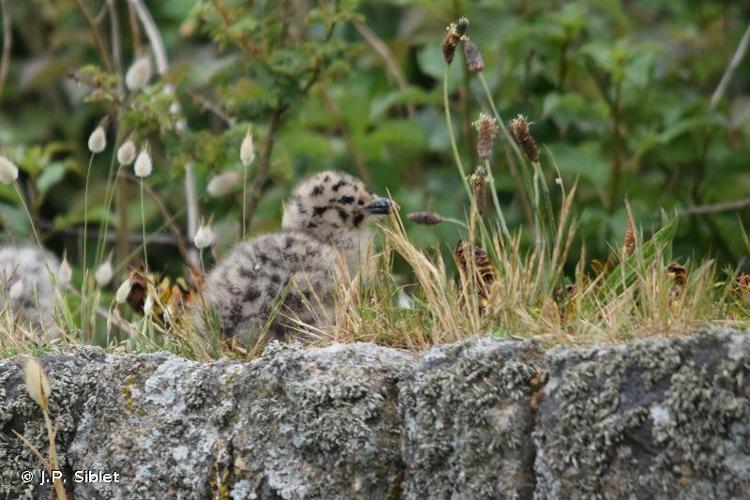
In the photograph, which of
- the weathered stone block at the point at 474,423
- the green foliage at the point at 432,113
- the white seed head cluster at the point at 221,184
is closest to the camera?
the weathered stone block at the point at 474,423

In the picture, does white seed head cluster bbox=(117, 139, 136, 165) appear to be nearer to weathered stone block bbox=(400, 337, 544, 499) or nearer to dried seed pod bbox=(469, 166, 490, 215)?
dried seed pod bbox=(469, 166, 490, 215)

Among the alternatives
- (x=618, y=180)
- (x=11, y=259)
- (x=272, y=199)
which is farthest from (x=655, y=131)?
(x=11, y=259)

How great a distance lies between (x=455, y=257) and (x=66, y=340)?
4.62 feet

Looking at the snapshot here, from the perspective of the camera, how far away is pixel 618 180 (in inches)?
350

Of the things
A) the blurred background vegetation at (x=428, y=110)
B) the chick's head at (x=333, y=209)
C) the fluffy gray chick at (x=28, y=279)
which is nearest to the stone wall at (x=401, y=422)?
the fluffy gray chick at (x=28, y=279)

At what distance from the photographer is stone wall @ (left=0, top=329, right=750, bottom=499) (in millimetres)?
3752

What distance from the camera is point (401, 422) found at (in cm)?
429

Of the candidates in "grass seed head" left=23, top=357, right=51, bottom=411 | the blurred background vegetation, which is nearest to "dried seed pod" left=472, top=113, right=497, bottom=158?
"grass seed head" left=23, top=357, right=51, bottom=411

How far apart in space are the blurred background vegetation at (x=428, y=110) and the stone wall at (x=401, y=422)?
8.75 ft

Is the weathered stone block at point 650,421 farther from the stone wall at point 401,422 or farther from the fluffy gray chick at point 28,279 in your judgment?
the fluffy gray chick at point 28,279

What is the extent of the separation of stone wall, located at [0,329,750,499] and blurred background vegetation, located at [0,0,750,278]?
2.67 metres

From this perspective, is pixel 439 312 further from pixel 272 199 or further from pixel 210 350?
pixel 272 199

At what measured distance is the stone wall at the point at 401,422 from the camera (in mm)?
3752

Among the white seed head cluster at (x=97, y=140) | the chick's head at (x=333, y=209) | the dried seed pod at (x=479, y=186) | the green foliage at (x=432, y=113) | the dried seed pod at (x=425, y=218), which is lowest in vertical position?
the green foliage at (x=432, y=113)
